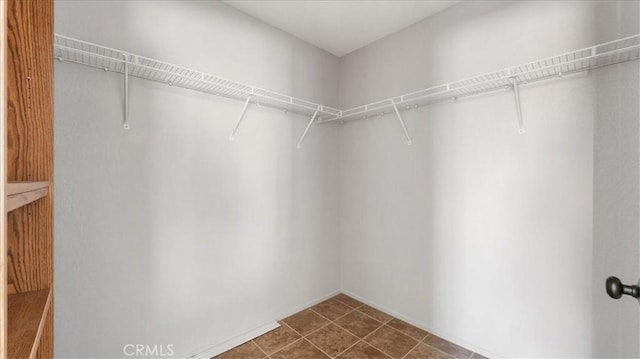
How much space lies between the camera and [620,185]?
1.28m

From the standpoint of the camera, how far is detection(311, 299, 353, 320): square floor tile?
7.18ft

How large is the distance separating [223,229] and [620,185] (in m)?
2.24

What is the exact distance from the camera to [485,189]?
169 centimetres

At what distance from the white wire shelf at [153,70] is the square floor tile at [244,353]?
68.2 inches

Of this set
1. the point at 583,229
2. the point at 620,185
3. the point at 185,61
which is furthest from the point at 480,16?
the point at 185,61

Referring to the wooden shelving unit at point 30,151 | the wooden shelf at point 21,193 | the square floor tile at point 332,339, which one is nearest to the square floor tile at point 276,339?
the square floor tile at point 332,339

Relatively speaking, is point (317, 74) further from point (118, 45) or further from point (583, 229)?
point (583, 229)

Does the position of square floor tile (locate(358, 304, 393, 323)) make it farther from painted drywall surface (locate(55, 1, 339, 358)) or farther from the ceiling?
the ceiling

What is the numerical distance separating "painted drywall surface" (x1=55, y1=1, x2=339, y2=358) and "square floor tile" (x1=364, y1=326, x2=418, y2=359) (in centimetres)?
69

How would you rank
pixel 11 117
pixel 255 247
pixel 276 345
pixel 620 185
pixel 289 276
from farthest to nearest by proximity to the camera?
pixel 289 276 → pixel 255 247 → pixel 276 345 → pixel 620 185 → pixel 11 117

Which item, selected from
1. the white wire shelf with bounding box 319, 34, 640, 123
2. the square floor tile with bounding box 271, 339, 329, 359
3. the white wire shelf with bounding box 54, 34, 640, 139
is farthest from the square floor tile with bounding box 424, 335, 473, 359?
the white wire shelf with bounding box 319, 34, 640, 123

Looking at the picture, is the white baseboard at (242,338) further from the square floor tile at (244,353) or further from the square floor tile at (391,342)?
the square floor tile at (391,342)

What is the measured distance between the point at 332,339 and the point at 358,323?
29 centimetres

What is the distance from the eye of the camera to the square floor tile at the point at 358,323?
6.40ft
